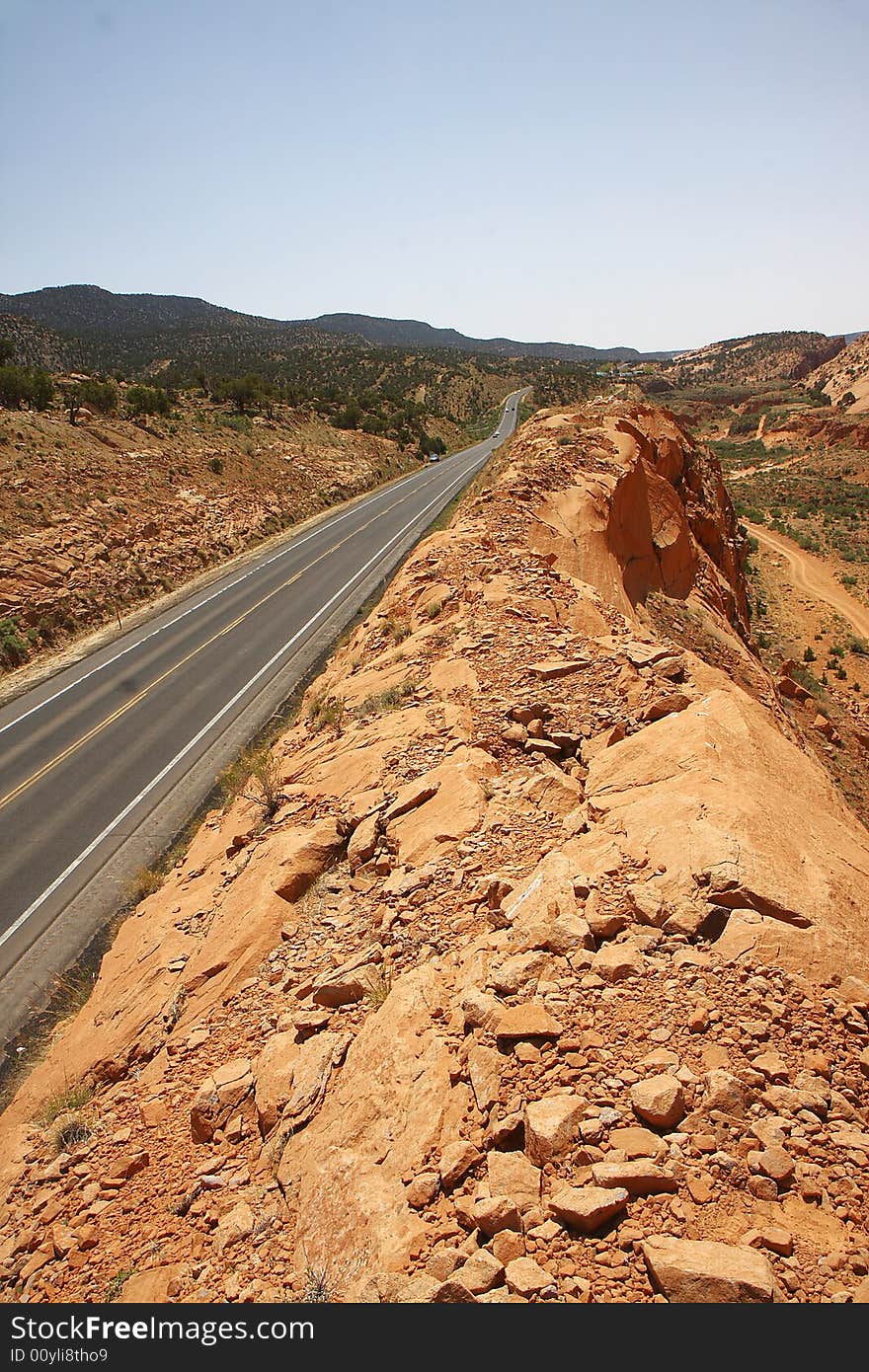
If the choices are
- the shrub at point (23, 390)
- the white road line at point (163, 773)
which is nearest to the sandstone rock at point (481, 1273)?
the white road line at point (163, 773)

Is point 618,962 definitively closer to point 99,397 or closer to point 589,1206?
point 589,1206

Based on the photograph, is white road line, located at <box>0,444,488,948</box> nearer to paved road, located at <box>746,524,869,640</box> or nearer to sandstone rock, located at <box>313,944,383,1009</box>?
sandstone rock, located at <box>313,944,383,1009</box>

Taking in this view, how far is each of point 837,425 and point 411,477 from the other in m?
49.7

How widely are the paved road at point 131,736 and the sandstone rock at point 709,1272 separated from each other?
1185 centimetres

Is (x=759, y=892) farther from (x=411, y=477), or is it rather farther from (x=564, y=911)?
(x=411, y=477)

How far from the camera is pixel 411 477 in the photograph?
205 ft

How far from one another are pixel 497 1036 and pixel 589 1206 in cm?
143

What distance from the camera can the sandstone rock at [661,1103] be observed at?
445 centimetres

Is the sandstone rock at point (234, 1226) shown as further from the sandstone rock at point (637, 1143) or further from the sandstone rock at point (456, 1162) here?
the sandstone rock at point (637, 1143)

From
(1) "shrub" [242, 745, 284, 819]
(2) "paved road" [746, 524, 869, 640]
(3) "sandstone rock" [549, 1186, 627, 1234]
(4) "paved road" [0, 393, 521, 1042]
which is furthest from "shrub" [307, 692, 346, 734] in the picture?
(2) "paved road" [746, 524, 869, 640]

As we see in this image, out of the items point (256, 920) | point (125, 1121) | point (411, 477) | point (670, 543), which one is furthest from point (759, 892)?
point (411, 477)

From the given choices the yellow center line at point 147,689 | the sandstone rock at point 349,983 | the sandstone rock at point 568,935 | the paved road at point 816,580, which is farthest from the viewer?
the paved road at point 816,580
